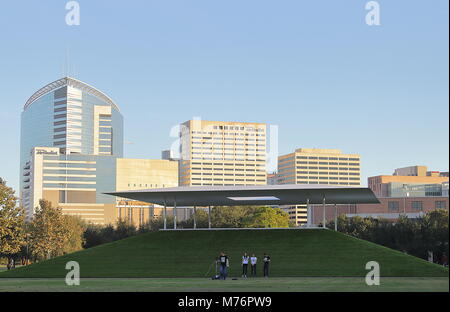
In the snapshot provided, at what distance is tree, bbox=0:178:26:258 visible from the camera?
74625mm

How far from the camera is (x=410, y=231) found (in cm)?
8962

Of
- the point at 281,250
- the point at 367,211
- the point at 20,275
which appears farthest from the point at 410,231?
the point at 367,211

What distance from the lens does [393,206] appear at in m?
180

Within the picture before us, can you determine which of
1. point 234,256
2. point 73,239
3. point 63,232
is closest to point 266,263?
point 234,256

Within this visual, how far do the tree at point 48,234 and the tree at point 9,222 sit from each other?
69.1 feet

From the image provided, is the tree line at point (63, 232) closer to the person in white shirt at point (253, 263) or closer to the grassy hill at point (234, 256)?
the grassy hill at point (234, 256)

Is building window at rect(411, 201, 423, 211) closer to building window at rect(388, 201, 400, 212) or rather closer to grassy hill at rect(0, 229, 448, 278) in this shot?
building window at rect(388, 201, 400, 212)

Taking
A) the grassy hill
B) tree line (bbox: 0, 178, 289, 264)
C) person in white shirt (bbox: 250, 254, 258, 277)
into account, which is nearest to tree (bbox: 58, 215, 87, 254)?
tree line (bbox: 0, 178, 289, 264)

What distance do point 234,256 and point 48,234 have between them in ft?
178

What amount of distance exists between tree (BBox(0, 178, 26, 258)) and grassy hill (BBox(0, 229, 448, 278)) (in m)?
21.7

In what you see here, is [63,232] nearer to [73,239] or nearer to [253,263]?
[73,239]

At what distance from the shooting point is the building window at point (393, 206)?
17938 cm

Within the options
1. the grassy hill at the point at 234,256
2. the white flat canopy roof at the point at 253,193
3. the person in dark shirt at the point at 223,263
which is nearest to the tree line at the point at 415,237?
the white flat canopy roof at the point at 253,193
